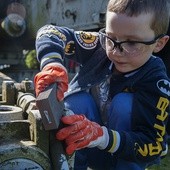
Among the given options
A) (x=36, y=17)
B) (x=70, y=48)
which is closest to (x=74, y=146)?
(x=70, y=48)

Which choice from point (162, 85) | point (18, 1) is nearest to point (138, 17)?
point (162, 85)

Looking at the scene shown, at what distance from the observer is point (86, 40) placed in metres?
2.31

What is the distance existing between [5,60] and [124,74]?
4.62m

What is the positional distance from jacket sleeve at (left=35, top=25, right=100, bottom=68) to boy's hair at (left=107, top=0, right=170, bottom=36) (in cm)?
29

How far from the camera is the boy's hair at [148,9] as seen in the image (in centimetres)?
186

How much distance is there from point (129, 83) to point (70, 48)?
36 cm

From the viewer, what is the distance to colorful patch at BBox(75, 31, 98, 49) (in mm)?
2285

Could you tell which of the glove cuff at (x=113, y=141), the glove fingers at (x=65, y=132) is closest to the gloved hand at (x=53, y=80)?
the glove fingers at (x=65, y=132)

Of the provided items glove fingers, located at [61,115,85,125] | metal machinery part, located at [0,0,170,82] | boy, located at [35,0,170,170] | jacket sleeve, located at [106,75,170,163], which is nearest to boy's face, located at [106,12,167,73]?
boy, located at [35,0,170,170]

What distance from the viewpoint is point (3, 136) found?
5.52 feet

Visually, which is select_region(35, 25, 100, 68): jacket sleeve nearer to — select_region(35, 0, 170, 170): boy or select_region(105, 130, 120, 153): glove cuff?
select_region(35, 0, 170, 170): boy

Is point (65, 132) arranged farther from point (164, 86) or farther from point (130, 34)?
point (164, 86)

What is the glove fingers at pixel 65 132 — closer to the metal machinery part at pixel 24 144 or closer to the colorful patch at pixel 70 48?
the metal machinery part at pixel 24 144

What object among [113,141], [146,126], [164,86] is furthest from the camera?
[164,86]
